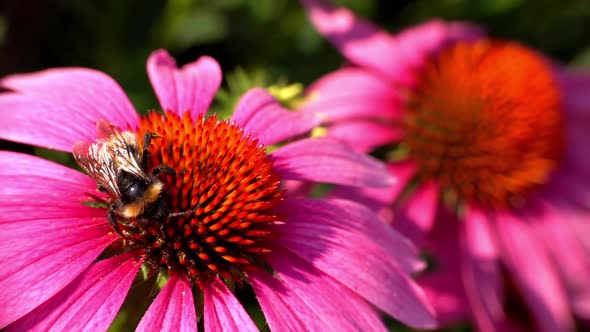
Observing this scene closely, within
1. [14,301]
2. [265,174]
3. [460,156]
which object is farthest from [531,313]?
[14,301]

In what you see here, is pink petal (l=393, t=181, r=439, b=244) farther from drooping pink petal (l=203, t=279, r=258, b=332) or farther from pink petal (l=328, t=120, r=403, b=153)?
drooping pink petal (l=203, t=279, r=258, b=332)

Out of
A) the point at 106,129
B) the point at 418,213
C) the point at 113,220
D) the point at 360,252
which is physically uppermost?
the point at 106,129

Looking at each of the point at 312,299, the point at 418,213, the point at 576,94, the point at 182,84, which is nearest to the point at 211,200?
the point at 312,299

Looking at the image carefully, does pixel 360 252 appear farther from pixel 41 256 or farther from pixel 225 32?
pixel 225 32

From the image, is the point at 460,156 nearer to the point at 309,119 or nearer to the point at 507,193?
the point at 507,193

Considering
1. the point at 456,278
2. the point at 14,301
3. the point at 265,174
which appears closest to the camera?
the point at 14,301

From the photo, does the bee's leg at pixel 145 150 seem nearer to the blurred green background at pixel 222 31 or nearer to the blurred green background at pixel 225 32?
the blurred green background at pixel 225 32
